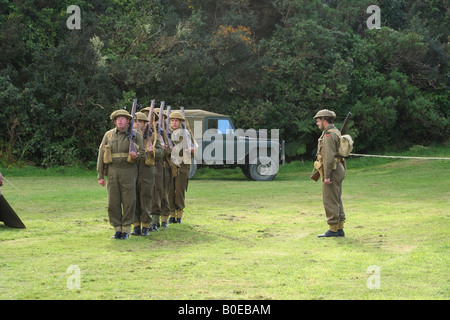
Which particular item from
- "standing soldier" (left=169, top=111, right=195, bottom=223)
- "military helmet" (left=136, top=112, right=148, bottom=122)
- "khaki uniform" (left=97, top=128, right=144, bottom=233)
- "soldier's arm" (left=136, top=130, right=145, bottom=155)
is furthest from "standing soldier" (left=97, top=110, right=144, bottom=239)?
"standing soldier" (left=169, top=111, right=195, bottom=223)

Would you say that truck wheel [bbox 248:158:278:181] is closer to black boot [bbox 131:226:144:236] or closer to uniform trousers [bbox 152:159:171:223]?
uniform trousers [bbox 152:159:171:223]

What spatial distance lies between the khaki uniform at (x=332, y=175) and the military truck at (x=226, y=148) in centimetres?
1223

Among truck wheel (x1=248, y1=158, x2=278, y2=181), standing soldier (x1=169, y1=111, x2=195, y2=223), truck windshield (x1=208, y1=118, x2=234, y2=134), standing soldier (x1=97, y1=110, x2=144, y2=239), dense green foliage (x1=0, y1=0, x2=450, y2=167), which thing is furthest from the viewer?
dense green foliage (x1=0, y1=0, x2=450, y2=167)

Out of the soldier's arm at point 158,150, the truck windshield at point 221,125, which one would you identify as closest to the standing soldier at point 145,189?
the soldier's arm at point 158,150

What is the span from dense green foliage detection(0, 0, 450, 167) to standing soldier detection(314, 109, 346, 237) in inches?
614

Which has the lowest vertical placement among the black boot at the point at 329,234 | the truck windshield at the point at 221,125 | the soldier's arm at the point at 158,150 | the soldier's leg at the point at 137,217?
the black boot at the point at 329,234

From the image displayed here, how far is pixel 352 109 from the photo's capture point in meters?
29.3

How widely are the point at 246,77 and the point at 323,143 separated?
59.3ft

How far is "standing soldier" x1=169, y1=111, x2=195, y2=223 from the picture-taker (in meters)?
11.9

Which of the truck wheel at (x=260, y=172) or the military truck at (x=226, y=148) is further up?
the military truck at (x=226, y=148)

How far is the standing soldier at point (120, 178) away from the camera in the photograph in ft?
33.3

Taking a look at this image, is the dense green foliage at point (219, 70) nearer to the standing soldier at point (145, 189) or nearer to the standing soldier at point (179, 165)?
the standing soldier at point (179, 165)

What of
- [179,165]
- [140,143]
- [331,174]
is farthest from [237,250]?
[179,165]
